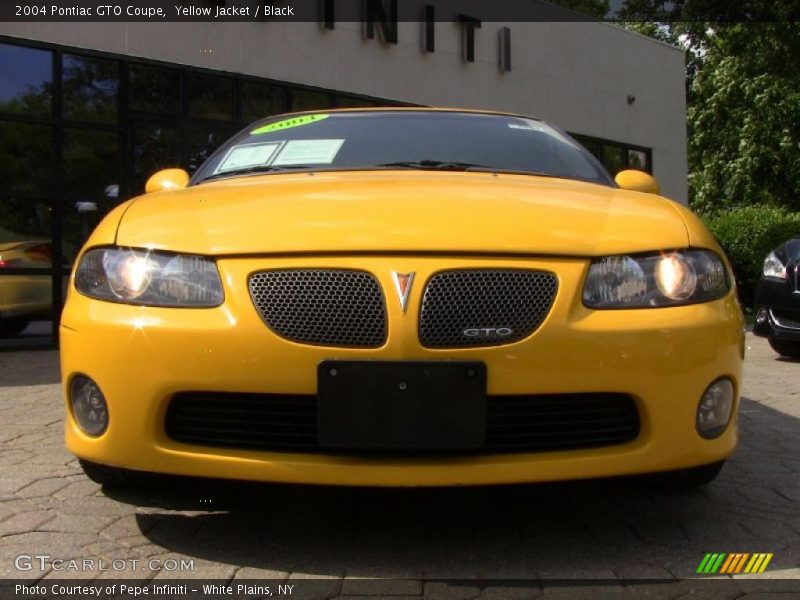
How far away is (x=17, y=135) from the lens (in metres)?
8.17

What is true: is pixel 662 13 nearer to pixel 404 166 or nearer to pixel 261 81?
pixel 261 81

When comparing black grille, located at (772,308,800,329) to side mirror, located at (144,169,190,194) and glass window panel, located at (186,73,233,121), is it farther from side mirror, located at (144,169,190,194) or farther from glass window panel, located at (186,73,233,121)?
glass window panel, located at (186,73,233,121)

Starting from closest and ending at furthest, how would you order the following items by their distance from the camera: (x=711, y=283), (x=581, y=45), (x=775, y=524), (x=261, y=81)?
(x=711, y=283) < (x=775, y=524) < (x=261, y=81) < (x=581, y=45)

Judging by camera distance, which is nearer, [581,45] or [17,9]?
[17,9]

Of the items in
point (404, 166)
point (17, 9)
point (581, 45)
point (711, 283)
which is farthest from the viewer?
point (581, 45)

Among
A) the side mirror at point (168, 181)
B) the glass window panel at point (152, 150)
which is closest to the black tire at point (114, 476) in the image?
the side mirror at point (168, 181)

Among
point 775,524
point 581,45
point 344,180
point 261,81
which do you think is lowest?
point 775,524

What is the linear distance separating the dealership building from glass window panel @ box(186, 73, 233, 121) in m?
0.01

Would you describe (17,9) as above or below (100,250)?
above

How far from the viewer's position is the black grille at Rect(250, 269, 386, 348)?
7.63 feet

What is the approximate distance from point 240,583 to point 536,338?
973mm

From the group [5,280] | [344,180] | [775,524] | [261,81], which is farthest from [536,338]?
[261,81]

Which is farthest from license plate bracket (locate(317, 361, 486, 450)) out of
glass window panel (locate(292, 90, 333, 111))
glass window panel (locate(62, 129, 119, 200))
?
glass window panel (locate(292, 90, 333, 111))

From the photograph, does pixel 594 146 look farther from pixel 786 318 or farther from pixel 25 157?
pixel 25 157
